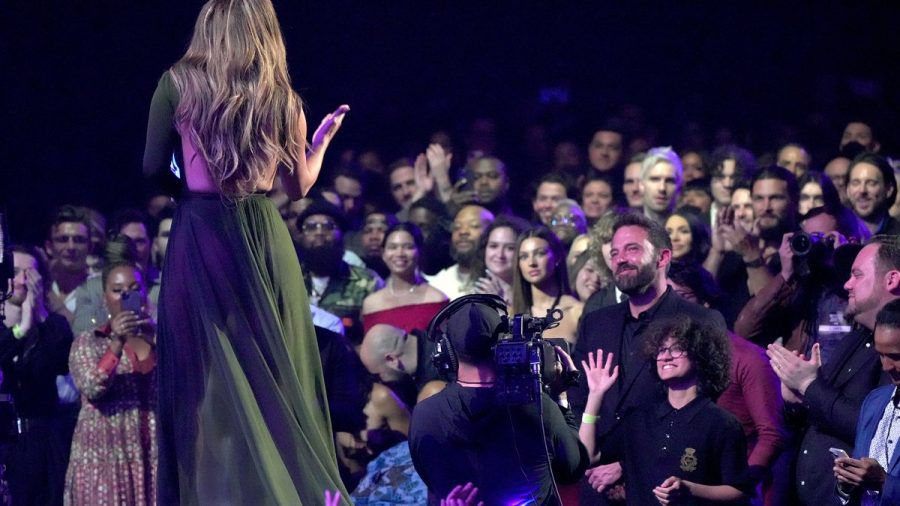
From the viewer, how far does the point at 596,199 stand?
9.66m

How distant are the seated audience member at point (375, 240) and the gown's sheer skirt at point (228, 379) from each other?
16.9 ft

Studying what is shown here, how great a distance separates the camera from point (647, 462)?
18.1 feet

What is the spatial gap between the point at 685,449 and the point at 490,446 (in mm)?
1150

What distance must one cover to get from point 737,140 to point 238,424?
329 inches

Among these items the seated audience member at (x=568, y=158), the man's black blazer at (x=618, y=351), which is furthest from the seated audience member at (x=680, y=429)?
the seated audience member at (x=568, y=158)

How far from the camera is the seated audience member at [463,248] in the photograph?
8789 mm

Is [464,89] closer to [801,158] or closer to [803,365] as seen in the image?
[801,158]

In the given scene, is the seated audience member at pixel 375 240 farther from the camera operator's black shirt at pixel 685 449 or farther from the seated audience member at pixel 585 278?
the camera operator's black shirt at pixel 685 449

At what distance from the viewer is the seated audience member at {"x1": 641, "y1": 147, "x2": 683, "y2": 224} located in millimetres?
8867

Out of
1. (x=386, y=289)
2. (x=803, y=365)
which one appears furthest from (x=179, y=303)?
(x=386, y=289)

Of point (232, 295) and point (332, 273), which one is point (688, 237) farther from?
point (232, 295)

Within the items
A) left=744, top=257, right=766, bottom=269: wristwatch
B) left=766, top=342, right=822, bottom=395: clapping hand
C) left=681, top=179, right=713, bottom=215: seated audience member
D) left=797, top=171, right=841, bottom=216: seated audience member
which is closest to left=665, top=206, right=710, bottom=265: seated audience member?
left=744, top=257, right=766, bottom=269: wristwatch

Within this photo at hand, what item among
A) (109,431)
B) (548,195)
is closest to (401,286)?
(548,195)

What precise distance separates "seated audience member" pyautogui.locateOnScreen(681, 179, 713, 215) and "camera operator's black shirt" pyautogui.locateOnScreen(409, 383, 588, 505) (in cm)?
481
